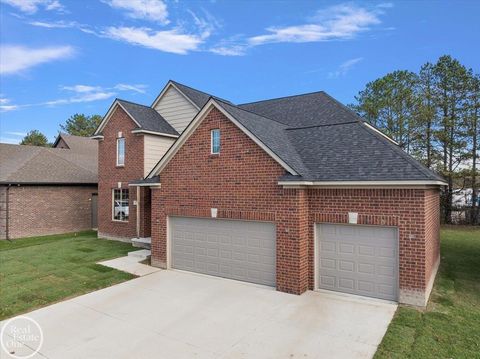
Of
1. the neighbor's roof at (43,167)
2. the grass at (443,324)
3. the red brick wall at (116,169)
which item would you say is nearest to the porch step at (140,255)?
the red brick wall at (116,169)

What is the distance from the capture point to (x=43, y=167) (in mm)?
20750

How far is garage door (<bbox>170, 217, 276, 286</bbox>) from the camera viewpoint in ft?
31.8

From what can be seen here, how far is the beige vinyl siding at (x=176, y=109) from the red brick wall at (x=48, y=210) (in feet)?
26.3

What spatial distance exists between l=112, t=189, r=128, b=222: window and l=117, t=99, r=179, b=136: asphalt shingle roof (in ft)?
12.2

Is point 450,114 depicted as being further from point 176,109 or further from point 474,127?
point 176,109

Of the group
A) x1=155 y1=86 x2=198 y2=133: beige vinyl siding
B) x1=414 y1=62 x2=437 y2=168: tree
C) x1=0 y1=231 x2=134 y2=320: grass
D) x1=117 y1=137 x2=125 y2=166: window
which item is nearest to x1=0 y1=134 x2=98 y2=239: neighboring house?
x1=0 y1=231 x2=134 y2=320: grass

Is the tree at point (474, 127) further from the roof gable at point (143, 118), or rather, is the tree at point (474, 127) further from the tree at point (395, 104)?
the roof gable at point (143, 118)

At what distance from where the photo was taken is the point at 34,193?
1917cm

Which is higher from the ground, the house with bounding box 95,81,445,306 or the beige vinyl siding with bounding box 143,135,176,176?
the beige vinyl siding with bounding box 143,135,176,176

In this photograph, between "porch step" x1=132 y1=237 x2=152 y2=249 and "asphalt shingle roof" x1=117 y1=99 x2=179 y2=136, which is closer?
"porch step" x1=132 y1=237 x2=152 y2=249

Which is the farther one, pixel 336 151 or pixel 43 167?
pixel 43 167

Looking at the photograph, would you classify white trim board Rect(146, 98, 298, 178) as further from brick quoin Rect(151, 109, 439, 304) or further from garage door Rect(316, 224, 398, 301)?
garage door Rect(316, 224, 398, 301)

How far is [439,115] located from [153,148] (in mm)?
23121

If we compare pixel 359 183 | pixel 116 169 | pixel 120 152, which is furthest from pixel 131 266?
pixel 359 183
